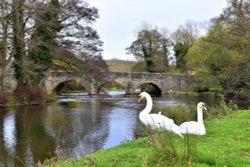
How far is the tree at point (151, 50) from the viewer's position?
55.0m

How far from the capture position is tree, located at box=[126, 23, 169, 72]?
5503 cm

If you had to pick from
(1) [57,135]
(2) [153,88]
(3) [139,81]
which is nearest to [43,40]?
(1) [57,135]

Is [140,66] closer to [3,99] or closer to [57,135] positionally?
[3,99]

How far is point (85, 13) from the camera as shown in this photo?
31422mm

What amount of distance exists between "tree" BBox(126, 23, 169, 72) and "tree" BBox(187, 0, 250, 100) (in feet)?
68.8

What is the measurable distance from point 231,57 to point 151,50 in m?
28.5

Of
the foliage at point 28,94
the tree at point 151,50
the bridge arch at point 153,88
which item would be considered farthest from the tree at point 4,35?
the tree at point 151,50

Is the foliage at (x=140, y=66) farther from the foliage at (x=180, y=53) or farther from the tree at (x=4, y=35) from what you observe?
the tree at (x=4, y=35)

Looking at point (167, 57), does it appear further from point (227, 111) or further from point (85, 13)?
point (227, 111)

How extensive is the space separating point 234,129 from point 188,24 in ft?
196

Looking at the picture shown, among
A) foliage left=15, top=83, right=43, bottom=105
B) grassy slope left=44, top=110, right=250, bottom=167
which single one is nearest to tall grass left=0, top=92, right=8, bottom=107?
foliage left=15, top=83, right=43, bottom=105

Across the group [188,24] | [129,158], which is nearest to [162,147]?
[129,158]

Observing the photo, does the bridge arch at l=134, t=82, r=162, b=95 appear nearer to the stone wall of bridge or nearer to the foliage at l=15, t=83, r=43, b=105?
the stone wall of bridge

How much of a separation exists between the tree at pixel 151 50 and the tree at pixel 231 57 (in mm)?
20970
